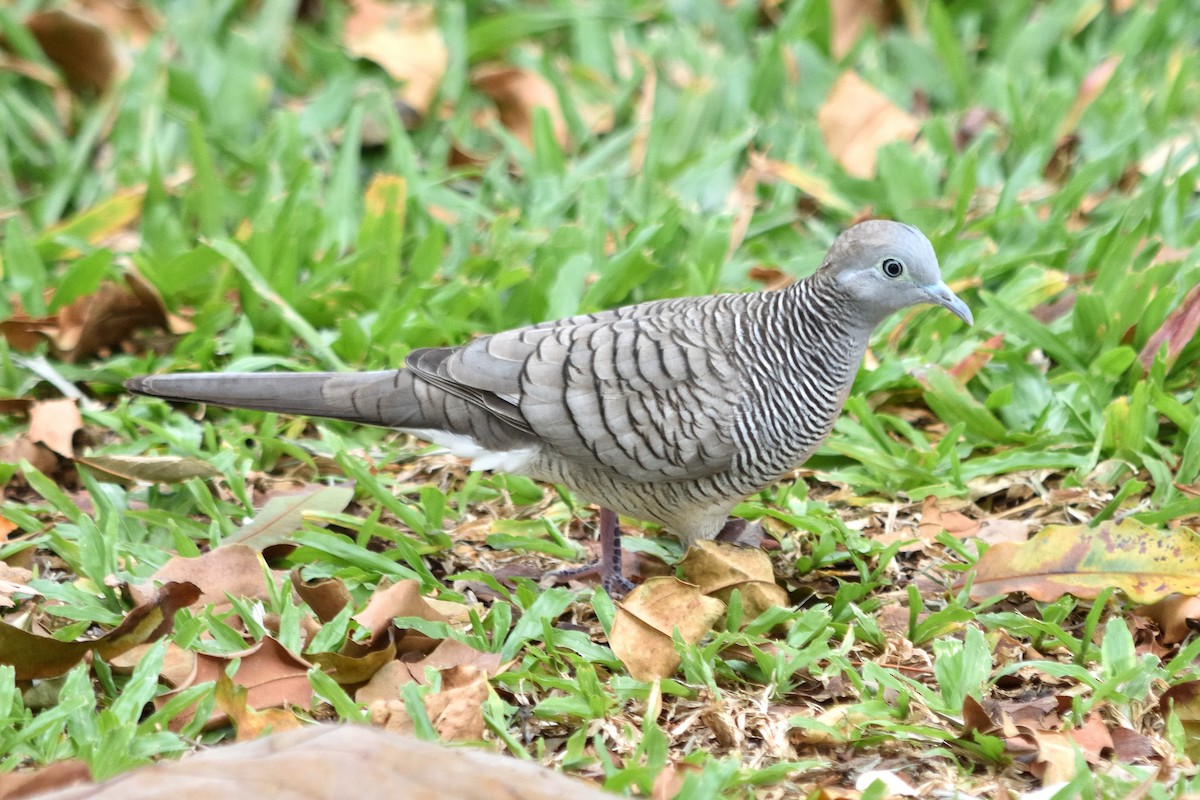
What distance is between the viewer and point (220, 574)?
369 cm

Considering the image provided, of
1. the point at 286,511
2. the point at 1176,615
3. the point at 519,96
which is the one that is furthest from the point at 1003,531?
the point at 519,96

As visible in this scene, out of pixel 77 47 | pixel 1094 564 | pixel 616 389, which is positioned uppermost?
pixel 77 47

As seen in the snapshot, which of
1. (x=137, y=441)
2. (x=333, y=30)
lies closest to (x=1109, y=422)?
(x=137, y=441)

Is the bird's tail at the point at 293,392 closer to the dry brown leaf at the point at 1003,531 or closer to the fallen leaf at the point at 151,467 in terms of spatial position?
the fallen leaf at the point at 151,467

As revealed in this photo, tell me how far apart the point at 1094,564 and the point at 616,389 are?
4.46 ft

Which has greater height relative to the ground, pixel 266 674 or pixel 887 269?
pixel 887 269

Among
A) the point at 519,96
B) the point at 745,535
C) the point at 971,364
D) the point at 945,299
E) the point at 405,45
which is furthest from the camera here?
the point at 405,45

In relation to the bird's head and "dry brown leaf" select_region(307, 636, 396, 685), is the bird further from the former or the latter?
"dry brown leaf" select_region(307, 636, 396, 685)

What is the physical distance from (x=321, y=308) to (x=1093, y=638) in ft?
9.34

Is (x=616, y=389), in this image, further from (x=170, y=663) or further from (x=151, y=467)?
(x=151, y=467)

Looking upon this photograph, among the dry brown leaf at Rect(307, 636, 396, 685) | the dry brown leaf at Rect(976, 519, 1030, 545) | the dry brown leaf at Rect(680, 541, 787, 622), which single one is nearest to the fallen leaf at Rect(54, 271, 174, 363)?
the dry brown leaf at Rect(307, 636, 396, 685)

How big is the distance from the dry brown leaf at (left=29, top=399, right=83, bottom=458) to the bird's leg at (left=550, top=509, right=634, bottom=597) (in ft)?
5.34

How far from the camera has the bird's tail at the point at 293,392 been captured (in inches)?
154

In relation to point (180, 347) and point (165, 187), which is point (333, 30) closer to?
point (165, 187)
